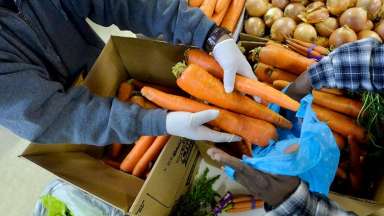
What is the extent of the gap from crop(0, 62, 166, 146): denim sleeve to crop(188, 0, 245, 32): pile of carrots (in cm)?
65

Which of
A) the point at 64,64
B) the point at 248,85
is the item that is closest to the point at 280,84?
the point at 248,85

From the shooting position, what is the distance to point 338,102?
3.85 ft

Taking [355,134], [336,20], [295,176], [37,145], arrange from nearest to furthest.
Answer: [295,176], [37,145], [355,134], [336,20]

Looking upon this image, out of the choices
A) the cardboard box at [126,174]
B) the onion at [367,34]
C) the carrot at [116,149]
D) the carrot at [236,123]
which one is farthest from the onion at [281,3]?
the carrot at [116,149]

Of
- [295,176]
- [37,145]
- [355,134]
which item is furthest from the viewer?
[355,134]

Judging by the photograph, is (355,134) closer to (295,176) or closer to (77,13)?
(295,176)

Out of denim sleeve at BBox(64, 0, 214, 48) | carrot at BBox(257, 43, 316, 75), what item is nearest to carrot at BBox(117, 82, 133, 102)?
denim sleeve at BBox(64, 0, 214, 48)

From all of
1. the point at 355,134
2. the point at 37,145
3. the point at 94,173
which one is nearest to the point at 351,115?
the point at 355,134

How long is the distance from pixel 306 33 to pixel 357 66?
592 millimetres

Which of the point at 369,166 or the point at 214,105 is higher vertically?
the point at 214,105

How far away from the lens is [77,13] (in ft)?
3.69

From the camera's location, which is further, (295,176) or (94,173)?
(94,173)

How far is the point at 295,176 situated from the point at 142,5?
0.72 m

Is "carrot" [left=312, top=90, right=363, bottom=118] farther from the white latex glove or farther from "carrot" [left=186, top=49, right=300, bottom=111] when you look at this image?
the white latex glove
